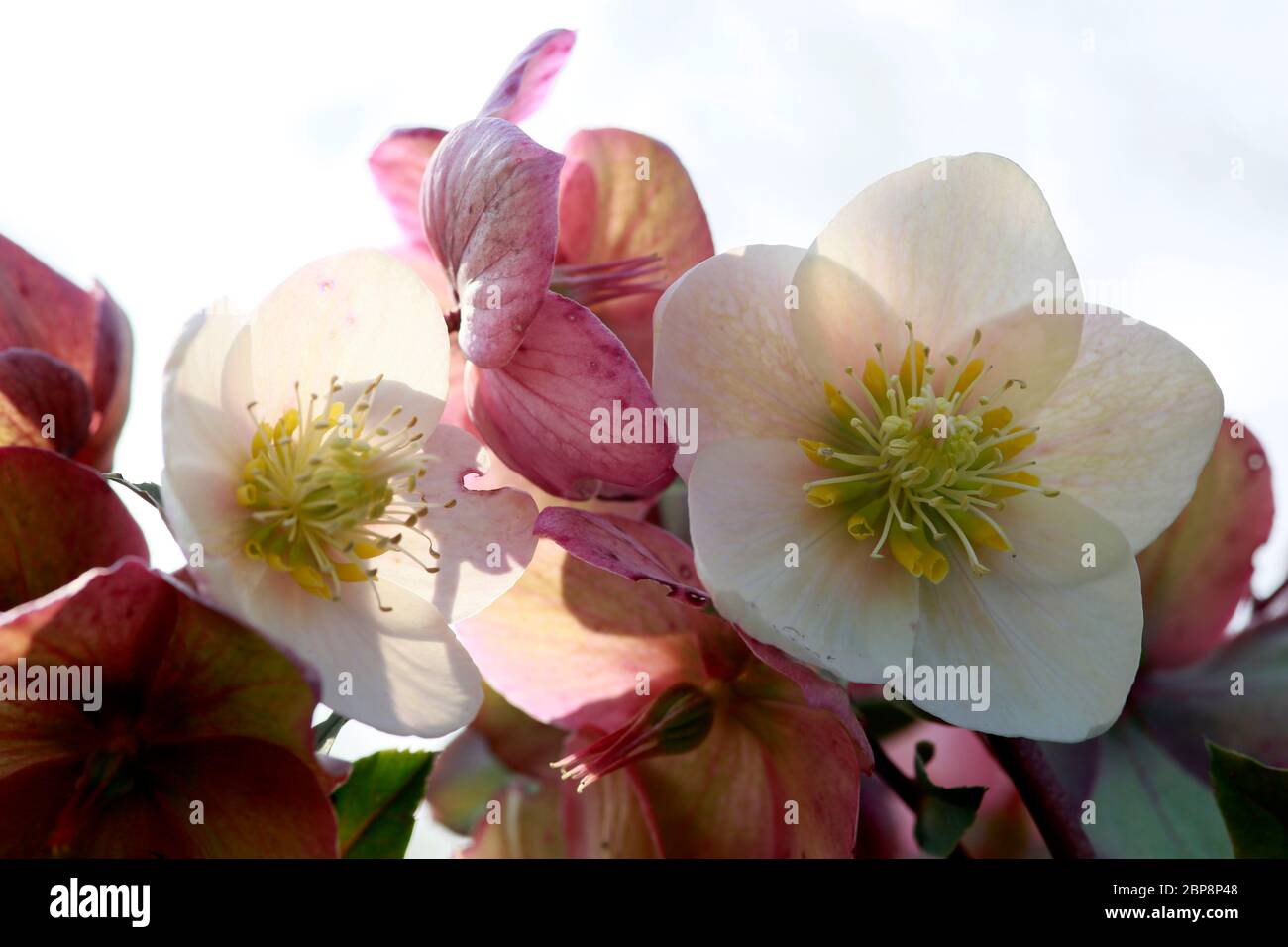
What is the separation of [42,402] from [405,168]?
25 cm

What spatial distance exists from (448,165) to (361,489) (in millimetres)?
156

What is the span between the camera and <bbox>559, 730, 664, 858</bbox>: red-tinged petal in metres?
0.61

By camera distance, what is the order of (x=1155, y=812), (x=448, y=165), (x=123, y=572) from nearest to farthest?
(x=123, y=572) → (x=448, y=165) → (x=1155, y=812)

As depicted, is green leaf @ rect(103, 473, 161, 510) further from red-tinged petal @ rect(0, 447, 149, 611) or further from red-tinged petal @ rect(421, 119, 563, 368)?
red-tinged petal @ rect(421, 119, 563, 368)

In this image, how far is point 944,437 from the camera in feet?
1.94

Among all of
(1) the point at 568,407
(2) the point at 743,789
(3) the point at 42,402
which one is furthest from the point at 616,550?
(3) the point at 42,402

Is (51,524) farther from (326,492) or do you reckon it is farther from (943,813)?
(943,813)

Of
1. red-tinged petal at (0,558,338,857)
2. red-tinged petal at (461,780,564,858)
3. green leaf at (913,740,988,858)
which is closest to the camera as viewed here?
red-tinged petal at (0,558,338,857)

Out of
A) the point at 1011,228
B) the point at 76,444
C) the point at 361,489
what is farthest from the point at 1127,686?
the point at 76,444

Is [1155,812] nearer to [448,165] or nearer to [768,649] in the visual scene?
[768,649]

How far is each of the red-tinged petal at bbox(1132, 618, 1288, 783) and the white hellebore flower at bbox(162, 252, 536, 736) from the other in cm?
50

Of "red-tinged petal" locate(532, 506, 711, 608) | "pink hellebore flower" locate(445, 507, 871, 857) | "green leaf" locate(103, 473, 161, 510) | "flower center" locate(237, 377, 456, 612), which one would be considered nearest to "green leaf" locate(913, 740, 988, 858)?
"pink hellebore flower" locate(445, 507, 871, 857)

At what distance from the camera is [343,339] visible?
56 cm
